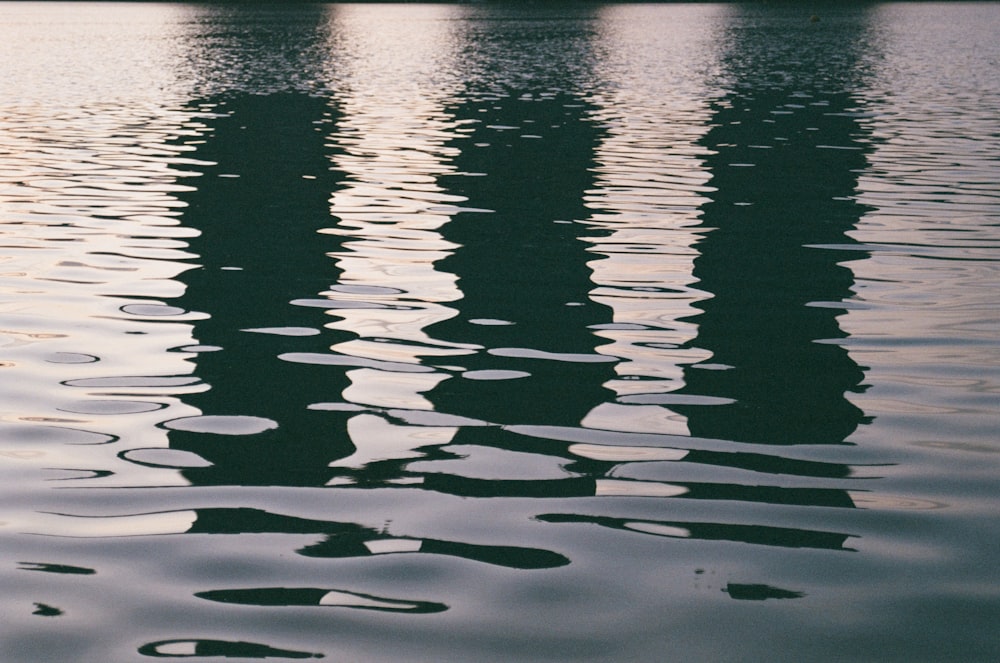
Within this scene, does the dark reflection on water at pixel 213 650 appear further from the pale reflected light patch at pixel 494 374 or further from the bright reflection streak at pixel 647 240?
the pale reflected light patch at pixel 494 374

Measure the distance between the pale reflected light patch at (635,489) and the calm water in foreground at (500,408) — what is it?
0.07 feet

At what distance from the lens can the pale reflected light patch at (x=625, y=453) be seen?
23.6 feet

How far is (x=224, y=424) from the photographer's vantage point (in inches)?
310

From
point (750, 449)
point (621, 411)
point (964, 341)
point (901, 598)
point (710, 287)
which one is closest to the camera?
point (901, 598)

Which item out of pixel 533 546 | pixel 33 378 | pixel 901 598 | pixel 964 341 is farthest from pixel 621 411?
pixel 33 378

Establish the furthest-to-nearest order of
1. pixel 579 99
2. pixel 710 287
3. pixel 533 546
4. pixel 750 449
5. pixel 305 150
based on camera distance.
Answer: pixel 579 99 → pixel 305 150 → pixel 710 287 → pixel 750 449 → pixel 533 546

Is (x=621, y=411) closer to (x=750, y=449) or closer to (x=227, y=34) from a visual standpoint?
(x=750, y=449)

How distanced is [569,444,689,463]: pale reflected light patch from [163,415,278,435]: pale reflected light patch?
2.01m

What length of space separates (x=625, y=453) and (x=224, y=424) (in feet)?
8.58

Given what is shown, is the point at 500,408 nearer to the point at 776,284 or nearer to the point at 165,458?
the point at 165,458

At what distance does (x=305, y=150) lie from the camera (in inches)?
955

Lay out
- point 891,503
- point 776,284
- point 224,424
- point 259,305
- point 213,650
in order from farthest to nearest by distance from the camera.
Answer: point 776,284
point 259,305
point 224,424
point 891,503
point 213,650

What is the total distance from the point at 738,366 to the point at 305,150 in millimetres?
16519

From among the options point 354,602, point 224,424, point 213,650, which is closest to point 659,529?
point 354,602
